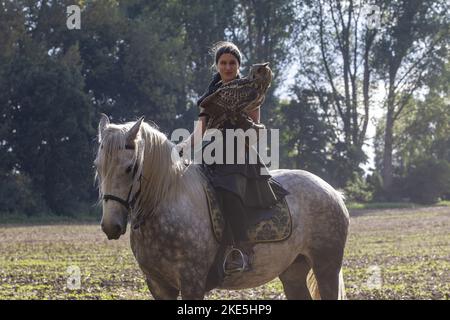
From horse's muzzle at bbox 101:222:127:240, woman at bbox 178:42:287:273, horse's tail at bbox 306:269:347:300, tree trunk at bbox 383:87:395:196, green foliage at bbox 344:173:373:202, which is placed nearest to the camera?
horse's muzzle at bbox 101:222:127:240

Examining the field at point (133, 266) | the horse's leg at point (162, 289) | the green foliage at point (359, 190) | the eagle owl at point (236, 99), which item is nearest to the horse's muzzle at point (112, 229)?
the horse's leg at point (162, 289)

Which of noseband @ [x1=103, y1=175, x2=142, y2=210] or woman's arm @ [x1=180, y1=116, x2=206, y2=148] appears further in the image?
woman's arm @ [x1=180, y1=116, x2=206, y2=148]

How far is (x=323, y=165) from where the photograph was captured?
61625 mm

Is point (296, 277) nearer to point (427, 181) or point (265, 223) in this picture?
point (265, 223)

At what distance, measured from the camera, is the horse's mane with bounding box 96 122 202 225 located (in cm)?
717

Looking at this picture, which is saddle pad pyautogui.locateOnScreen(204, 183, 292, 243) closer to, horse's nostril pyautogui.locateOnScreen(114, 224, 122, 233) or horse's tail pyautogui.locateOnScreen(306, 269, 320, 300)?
horse's tail pyautogui.locateOnScreen(306, 269, 320, 300)

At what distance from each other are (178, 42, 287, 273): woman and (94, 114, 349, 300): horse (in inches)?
7.4

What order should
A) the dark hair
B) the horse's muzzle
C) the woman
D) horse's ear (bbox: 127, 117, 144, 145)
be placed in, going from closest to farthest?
the horse's muzzle, horse's ear (bbox: 127, 117, 144, 145), the woman, the dark hair

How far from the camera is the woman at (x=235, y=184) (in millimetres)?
8039

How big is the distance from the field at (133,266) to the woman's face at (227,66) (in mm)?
5443

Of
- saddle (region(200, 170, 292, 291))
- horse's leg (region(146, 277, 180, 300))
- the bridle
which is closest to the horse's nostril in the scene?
the bridle

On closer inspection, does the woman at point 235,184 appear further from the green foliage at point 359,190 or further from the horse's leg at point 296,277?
the green foliage at point 359,190
